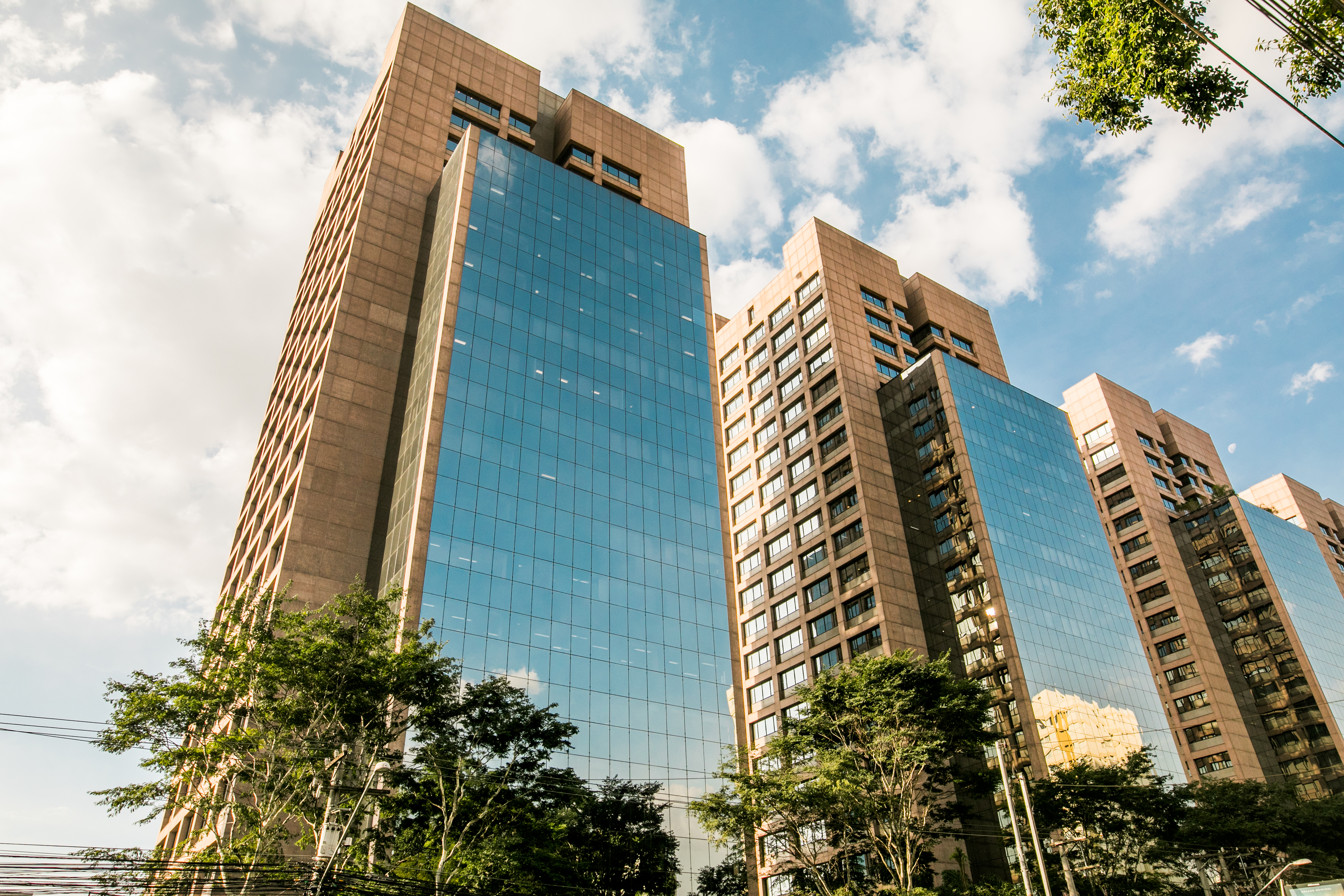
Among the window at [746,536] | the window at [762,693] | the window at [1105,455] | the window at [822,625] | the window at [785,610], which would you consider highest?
the window at [1105,455]

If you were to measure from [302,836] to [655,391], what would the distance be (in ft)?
158

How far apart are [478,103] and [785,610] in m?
64.8

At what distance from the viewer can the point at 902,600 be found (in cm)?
8906

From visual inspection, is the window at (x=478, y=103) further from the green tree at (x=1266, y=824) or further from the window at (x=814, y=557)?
the green tree at (x=1266, y=824)

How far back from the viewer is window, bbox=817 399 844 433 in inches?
4139

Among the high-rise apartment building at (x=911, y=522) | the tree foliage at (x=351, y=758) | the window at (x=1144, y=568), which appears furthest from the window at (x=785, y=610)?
the tree foliage at (x=351, y=758)

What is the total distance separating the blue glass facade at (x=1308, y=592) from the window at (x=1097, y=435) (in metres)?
19.5

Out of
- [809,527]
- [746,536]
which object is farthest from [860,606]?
[746,536]

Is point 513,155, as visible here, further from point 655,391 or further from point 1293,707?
point 1293,707

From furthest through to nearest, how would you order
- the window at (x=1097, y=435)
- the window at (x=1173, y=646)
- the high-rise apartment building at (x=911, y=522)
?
the window at (x=1097, y=435) → the window at (x=1173, y=646) → the high-rise apartment building at (x=911, y=522)

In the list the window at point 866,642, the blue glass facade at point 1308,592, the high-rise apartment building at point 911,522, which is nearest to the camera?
the high-rise apartment building at point 911,522

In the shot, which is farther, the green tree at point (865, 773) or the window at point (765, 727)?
the window at point (765, 727)

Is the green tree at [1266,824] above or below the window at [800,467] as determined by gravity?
below

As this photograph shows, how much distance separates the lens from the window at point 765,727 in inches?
3789
